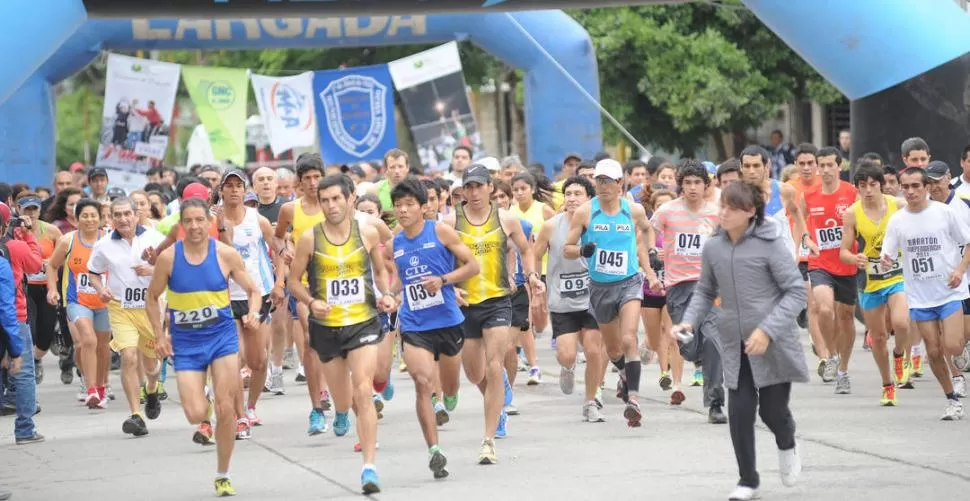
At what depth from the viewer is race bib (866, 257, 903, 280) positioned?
12.5 metres

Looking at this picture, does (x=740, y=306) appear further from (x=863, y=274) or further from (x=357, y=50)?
(x=357, y=50)

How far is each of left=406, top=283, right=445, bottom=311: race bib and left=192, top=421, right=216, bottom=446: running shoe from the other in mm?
1982

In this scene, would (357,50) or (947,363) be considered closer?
(947,363)

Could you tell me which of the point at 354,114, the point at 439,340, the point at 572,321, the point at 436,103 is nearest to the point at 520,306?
the point at 572,321

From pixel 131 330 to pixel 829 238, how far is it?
17.9 feet

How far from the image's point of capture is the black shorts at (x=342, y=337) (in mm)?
9734

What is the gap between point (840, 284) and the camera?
535 inches

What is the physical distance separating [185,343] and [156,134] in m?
13.4

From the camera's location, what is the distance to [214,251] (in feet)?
33.2

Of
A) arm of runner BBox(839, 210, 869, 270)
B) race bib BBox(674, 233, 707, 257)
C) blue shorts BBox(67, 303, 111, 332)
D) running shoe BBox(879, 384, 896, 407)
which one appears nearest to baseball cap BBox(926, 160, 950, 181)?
arm of runner BBox(839, 210, 869, 270)

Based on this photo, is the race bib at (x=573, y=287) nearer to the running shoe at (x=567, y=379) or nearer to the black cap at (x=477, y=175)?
the running shoe at (x=567, y=379)

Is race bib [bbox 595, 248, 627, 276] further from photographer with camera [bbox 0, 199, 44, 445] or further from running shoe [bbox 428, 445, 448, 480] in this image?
photographer with camera [bbox 0, 199, 44, 445]

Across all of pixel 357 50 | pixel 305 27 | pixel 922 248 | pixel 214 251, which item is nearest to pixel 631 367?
pixel 922 248

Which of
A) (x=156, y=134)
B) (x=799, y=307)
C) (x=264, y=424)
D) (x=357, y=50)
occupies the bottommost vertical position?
(x=264, y=424)
